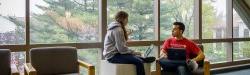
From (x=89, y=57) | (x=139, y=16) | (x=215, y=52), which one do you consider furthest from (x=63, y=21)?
(x=215, y=52)

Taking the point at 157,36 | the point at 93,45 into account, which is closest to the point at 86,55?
the point at 93,45

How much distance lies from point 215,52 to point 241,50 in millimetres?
982

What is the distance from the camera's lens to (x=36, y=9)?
4.03 metres

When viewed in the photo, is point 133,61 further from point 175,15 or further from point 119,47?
point 175,15

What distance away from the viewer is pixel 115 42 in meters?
3.83

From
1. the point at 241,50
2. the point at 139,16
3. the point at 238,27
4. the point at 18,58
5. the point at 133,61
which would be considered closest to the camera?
the point at 133,61

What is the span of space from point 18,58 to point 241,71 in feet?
14.9

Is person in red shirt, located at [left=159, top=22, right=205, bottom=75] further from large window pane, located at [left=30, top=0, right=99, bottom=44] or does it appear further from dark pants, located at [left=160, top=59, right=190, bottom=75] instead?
large window pane, located at [left=30, top=0, right=99, bottom=44]

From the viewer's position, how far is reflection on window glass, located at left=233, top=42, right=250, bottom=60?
6720 mm

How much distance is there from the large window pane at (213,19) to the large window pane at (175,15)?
33 cm

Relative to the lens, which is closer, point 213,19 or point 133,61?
point 133,61

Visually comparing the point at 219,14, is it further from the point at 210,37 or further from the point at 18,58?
the point at 18,58

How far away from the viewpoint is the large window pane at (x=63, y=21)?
406 centimetres

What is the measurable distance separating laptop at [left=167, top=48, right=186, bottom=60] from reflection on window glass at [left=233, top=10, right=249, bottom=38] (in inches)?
121
